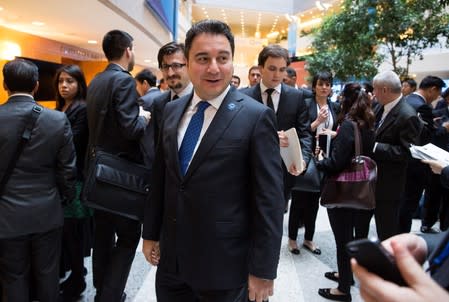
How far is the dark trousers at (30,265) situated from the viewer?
84.0 inches

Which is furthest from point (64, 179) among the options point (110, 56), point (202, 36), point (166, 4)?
point (166, 4)

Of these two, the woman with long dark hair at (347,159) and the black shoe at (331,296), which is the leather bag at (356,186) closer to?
the woman with long dark hair at (347,159)

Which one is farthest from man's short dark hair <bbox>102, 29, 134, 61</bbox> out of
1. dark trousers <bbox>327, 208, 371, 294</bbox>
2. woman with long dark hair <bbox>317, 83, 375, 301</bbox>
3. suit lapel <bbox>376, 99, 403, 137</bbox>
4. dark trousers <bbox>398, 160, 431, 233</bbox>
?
dark trousers <bbox>398, 160, 431, 233</bbox>

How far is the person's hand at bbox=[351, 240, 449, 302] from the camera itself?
26.5 inches

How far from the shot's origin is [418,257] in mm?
881

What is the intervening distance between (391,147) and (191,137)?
6.65 feet

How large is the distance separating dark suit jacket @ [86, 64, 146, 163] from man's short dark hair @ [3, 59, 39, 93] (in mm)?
356

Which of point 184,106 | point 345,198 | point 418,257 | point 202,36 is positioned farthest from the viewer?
point 345,198

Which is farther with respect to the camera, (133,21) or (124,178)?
(133,21)

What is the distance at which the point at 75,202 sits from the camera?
2.66 m

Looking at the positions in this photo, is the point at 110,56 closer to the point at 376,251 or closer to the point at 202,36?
the point at 202,36

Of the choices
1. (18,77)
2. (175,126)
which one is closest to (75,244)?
(18,77)

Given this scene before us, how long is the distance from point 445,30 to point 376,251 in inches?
276

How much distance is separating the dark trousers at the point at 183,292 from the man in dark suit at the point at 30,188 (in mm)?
982
